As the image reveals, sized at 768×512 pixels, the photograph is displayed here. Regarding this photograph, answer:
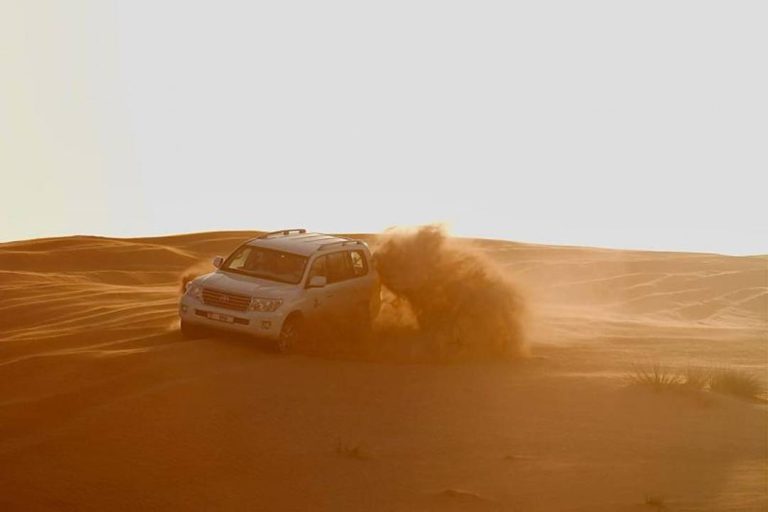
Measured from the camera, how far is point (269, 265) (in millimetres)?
17047

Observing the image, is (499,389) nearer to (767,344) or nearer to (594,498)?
(594,498)

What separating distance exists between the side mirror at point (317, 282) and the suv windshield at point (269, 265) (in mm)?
186

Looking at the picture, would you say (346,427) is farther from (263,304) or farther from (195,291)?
(195,291)

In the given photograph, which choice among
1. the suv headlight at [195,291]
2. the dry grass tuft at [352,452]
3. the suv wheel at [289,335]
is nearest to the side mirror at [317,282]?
the suv wheel at [289,335]

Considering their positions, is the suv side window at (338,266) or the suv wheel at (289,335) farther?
the suv side window at (338,266)

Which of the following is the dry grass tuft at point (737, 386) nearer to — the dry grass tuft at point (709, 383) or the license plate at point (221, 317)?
the dry grass tuft at point (709, 383)

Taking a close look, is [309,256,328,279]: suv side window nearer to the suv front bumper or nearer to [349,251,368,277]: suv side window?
[349,251,368,277]: suv side window

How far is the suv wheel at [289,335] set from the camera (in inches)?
623

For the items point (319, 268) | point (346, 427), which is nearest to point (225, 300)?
point (319, 268)

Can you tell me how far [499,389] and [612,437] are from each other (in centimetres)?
251

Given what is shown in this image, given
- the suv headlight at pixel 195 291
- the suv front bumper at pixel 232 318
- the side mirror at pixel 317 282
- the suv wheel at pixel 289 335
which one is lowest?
the suv wheel at pixel 289 335

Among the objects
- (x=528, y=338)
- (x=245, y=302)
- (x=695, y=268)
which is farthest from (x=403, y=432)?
(x=695, y=268)

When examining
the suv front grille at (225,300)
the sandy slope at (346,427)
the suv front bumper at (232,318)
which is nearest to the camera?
the sandy slope at (346,427)

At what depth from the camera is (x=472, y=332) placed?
16828 millimetres
